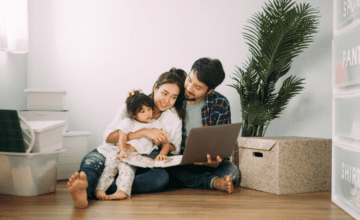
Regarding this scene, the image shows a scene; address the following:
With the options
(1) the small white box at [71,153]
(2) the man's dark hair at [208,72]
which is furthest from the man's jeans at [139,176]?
(2) the man's dark hair at [208,72]

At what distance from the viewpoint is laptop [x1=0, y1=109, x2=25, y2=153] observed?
1518 millimetres

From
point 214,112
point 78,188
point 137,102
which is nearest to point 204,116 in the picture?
point 214,112

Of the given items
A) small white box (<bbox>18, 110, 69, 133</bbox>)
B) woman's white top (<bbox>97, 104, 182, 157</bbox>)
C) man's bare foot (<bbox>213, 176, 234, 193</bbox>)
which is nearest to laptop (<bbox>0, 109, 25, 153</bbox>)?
woman's white top (<bbox>97, 104, 182, 157</bbox>)

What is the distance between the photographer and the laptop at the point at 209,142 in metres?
1.61

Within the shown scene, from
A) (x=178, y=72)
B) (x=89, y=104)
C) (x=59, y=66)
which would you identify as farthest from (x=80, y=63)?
(x=178, y=72)

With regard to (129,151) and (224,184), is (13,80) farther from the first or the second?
(224,184)

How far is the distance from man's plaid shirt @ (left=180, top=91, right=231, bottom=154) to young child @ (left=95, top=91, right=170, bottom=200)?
0.27 m

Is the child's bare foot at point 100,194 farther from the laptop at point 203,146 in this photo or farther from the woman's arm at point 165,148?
the woman's arm at point 165,148

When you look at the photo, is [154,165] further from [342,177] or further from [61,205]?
[342,177]

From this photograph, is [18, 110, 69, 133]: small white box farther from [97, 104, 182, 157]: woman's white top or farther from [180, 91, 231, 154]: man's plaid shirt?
[180, 91, 231, 154]: man's plaid shirt

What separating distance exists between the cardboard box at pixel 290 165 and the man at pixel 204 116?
16 cm

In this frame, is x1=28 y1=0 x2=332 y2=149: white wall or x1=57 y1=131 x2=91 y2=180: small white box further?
x1=28 y1=0 x2=332 y2=149: white wall

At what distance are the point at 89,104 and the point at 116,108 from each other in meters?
0.23

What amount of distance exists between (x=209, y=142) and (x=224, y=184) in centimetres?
28
